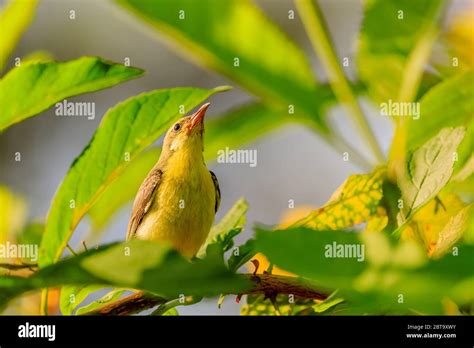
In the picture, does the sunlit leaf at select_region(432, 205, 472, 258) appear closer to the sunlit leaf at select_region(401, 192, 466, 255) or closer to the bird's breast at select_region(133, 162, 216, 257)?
the sunlit leaf at select_region(401, 192, 466, 255)

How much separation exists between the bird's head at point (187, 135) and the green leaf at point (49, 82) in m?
0.58

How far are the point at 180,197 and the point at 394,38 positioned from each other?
2.19 ft

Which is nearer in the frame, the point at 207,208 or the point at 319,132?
the point at 319,132

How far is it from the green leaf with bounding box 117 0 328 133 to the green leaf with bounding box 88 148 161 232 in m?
0.19

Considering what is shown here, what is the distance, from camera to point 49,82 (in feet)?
1.68

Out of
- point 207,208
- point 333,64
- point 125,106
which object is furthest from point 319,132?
point 207,208

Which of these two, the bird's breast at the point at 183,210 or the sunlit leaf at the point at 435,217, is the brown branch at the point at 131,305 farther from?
the bird's breast at the point at 183,210

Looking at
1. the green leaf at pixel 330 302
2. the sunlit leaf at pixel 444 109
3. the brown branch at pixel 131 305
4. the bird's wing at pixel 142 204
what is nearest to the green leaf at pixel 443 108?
the sunlit leaf at pixel 444 109

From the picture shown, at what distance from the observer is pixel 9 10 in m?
0.60

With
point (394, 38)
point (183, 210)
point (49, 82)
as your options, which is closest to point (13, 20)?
point (49, 82)

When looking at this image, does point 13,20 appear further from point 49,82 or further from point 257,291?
point 257,291

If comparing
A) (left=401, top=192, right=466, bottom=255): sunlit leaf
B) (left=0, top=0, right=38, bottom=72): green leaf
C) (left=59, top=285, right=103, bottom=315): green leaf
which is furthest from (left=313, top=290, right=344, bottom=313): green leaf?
(left=0, top=0, right=38, bottom=72): green leaf

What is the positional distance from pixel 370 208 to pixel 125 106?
25 centimetres
